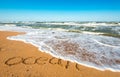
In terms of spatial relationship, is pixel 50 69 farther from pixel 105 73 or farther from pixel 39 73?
pixel 105 73

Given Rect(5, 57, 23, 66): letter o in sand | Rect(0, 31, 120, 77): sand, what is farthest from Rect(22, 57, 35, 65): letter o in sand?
Rect(5, 57, 23, 66): letter o in sand

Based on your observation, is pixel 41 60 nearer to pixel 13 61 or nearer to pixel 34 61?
pixel 34 61

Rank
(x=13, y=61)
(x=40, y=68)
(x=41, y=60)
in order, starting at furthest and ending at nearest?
(x=41, y=60) → (x=13, y=61) → (x=40, y=68)

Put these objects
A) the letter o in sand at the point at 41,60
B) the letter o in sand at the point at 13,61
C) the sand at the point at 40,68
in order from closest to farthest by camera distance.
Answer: the sand at the point at 40,68
the letter o in sand at the point at 13,61
the letter o in sand at the point at 41,60

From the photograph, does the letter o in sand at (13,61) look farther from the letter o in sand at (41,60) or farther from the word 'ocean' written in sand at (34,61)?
the letter o in sand at (41,60)

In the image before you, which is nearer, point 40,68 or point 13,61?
point 40,68

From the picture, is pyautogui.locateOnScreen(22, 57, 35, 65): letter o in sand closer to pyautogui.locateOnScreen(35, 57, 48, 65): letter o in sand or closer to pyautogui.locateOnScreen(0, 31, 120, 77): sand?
pyautogui.locateOnScreen(0, 31, 120, 77): sand

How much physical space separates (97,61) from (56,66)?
5.89ft

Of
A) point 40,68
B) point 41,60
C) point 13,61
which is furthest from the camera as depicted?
point 41,60

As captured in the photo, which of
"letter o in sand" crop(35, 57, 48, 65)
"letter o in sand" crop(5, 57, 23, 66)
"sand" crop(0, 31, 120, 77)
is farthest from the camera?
"letter o in sand" crop(35, 57, 48, 65)

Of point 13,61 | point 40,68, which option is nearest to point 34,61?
point 40,68

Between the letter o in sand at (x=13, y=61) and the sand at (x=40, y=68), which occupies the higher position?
the letter o in sand at (x=13, y=61)

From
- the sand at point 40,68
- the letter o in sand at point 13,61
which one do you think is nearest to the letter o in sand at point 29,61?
the sand at point 40,68

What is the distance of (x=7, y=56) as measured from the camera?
4.98 meters
